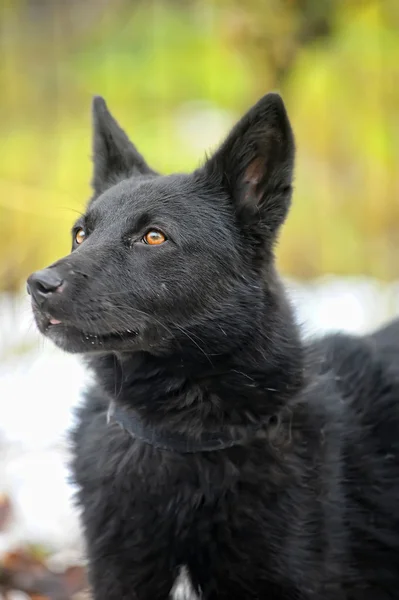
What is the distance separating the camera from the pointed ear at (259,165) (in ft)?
7.06

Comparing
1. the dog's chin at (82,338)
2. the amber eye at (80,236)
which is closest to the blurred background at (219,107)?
the amber eye at (80,236)

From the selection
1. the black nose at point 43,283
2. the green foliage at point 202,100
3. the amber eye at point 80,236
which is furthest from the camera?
the green foliage at point 202,100

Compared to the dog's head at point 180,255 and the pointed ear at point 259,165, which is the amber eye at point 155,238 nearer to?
the dog's head at point 180,255

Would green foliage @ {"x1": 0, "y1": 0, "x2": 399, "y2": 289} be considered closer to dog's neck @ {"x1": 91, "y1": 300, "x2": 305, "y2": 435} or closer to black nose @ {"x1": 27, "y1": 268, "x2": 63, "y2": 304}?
dog's neck @ {"x1": 91, "y1": 300, "x2": 305, "y2": 435}

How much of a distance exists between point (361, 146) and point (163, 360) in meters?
4.39

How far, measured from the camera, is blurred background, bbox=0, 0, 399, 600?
5309mm

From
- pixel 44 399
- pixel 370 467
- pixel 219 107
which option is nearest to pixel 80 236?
pixel 370 467

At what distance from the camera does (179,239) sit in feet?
7.22

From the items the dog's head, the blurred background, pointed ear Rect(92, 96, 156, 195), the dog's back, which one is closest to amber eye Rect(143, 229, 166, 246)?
the dog's head

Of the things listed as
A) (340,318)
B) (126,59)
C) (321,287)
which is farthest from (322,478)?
(126,59)

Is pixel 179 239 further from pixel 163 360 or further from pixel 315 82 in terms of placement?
pixel 315 82

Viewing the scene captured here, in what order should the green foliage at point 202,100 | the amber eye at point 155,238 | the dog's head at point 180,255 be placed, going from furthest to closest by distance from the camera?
the green foliage at point 202,100
the amber eye at point 155,238
the dog's head at point 180,255

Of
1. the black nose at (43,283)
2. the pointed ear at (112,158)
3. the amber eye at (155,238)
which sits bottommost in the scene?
the black nose at (43,283)

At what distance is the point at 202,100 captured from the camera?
629 centimetres
